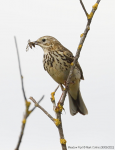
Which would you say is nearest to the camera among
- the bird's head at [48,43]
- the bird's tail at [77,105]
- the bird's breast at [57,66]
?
the bird's breast at [57,66]

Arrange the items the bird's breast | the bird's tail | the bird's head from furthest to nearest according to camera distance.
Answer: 1. the bird's tail
2. the bird's head
3. the bird's breast

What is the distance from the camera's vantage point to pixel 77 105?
872 cm

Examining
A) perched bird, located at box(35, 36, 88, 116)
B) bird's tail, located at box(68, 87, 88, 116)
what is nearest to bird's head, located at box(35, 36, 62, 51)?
perched bird, located at box(35, 36, 88, 116)

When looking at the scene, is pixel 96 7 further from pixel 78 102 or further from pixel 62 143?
pixel 78 102

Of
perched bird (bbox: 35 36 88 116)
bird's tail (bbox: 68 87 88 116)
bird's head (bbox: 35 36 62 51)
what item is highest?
bird's head (bbox: 35 36 62 51)

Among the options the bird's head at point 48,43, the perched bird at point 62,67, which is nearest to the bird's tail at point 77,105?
the perched bird at point 62,67

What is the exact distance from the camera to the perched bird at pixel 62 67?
25.0ft

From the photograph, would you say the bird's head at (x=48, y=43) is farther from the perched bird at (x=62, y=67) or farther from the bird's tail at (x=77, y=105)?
the bird's tail at (x=77, y=105)

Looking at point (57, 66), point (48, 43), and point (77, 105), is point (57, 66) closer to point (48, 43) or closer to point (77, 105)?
point (48, 43)

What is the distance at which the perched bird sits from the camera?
762 centimetres

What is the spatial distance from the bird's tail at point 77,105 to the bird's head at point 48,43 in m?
1.40

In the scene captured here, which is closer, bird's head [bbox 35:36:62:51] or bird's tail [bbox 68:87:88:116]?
bird's head [bbox 35:36:62:51]

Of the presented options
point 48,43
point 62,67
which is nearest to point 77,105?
point 62,67

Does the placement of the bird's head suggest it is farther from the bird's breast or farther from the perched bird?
the bird's breast
